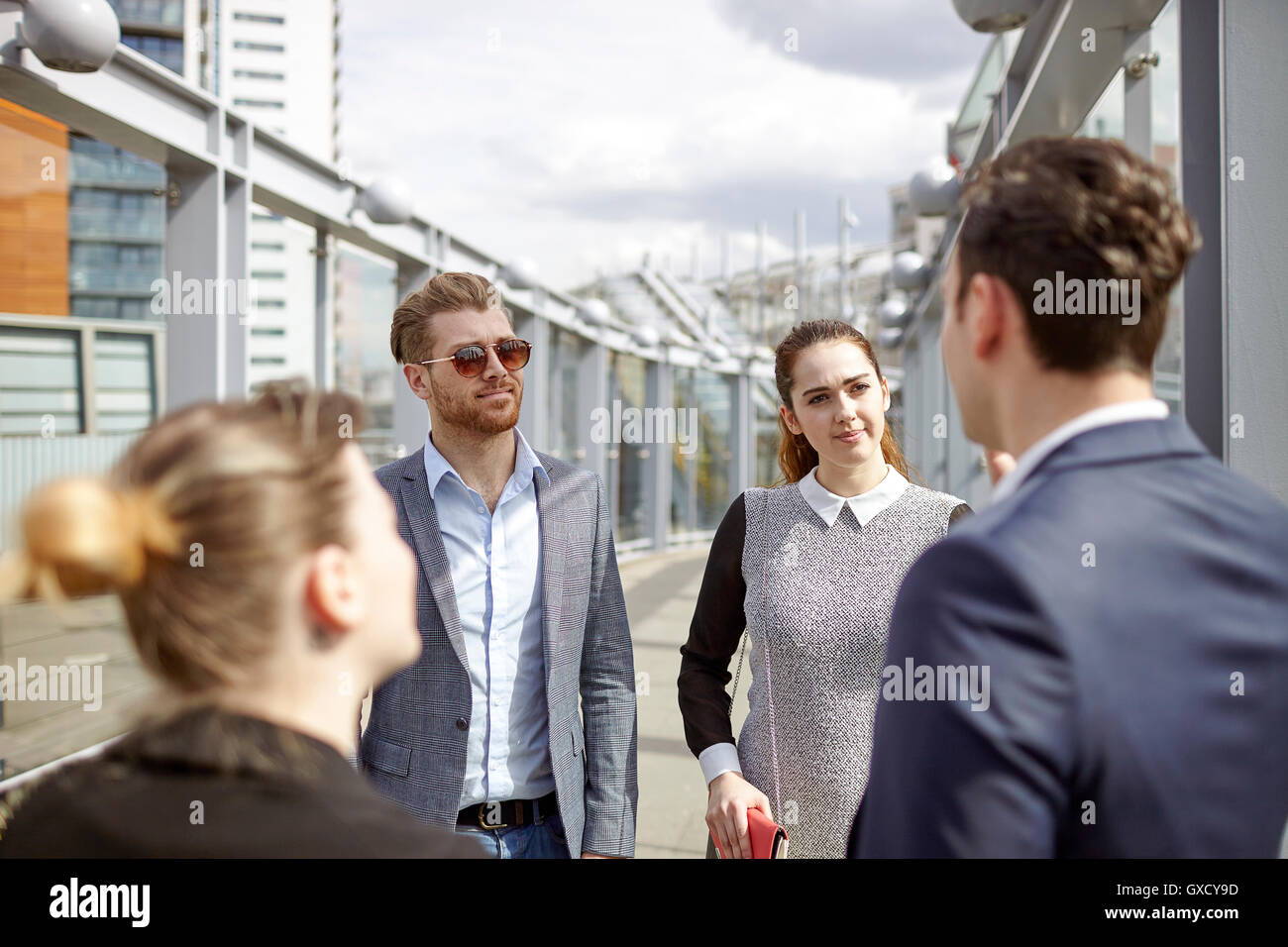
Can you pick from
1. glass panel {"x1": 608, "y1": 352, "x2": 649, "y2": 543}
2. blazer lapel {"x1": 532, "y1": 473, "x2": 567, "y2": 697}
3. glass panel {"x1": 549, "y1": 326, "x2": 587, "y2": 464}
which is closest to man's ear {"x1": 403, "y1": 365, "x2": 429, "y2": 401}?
blazer lapel {"x1": 532, "y1": 473, "x2": 567, "y2": 697}

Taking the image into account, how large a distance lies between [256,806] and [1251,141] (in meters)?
2.25

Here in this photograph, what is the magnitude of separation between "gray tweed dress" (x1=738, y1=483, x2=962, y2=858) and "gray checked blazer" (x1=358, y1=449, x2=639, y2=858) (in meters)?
0.38

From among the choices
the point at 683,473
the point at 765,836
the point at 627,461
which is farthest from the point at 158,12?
the point at 765,836

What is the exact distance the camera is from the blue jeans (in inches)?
85.2

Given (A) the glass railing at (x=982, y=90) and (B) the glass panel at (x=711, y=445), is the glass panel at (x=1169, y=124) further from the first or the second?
(B) the glass panel at (x=711, y=445)

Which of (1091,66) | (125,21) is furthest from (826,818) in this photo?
(125,21)

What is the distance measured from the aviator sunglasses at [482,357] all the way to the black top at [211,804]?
1648mm

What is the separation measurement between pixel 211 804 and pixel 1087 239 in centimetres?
103

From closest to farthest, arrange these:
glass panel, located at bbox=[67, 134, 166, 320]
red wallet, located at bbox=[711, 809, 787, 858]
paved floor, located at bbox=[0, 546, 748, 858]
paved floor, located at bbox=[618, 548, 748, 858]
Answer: red wallet, located at bbox=[711, 809, 787, 858] → paved floor, located at bbox=[0, 546, 748, 858] → paved floor, located at bbox=[618, 548, 748, 858] → glass panel, located at bbox=[67, 134, 166, 320]

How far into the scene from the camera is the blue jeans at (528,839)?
7.10 feet

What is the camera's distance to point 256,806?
A: 89cm

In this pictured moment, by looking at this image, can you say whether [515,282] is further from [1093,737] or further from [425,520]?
[1093,737]

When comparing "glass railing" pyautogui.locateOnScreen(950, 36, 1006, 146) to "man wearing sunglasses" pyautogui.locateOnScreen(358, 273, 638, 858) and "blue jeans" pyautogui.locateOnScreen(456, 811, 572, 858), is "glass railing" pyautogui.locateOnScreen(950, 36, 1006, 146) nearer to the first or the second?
"man wearing sunglasses" pyautogui.locateOnScreen(358, 273, 638, 858)

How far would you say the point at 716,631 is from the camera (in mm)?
2314
